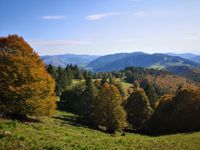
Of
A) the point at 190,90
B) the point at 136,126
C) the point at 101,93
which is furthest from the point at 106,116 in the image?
the point at 190,90

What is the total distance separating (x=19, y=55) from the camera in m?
45.1

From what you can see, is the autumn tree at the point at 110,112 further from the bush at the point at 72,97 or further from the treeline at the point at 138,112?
the bush at the point at 72,97

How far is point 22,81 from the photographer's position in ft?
145

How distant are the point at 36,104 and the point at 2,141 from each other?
74.6ft

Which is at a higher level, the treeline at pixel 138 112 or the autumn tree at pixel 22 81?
the autumn tree at pixel 22 81

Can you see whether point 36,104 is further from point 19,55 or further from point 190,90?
point 190,90

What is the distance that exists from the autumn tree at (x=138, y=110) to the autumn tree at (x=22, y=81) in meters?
34.6

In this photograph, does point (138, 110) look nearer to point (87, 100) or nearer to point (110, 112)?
point (87, 100)

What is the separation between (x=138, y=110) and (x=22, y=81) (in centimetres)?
4163

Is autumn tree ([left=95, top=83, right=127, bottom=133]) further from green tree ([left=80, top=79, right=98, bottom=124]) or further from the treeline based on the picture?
green tree ([left=80, top=79, right=98, bottom=124])

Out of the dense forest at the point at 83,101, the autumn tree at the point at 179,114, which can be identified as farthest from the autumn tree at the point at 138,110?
the autumn tree at the point at 179,114

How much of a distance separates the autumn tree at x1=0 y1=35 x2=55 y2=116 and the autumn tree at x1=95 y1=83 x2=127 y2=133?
17.9 meters

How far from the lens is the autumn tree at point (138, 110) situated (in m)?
77.2

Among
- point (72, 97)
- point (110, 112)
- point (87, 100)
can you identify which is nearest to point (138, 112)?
point (87, 100)
